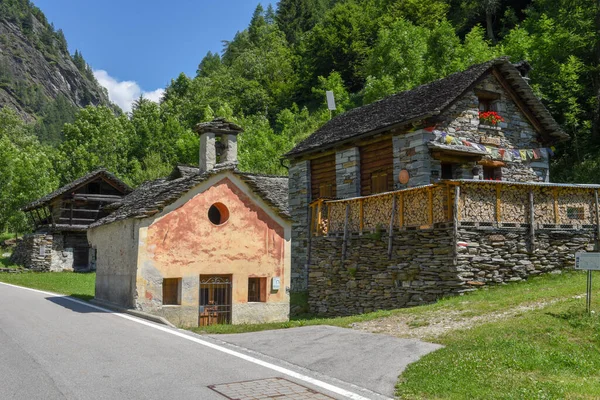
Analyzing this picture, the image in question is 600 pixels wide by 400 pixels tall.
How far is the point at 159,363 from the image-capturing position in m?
8.69

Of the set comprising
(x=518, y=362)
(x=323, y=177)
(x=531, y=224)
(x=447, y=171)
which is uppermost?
(x=323, y=177)

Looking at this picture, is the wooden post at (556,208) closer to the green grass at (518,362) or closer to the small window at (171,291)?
the green grass at (518,362)

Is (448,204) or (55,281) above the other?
(448,204)

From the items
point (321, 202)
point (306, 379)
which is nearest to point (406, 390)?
point (306, 379)

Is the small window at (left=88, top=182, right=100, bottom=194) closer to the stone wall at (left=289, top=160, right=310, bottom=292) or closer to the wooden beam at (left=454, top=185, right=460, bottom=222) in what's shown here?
the stone wall at (left=289, top=160, right=310, bottom=292)

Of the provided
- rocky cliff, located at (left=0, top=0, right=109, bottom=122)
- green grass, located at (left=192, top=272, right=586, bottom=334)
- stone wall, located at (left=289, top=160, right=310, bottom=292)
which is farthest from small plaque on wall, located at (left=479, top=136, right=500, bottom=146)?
rocky cliff, located at (left=0, top=0, right=109, bottom=122)

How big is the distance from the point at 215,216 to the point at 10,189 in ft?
111

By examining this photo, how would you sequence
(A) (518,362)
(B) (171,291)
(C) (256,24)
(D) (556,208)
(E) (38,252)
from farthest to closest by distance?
(C) (256,24) → (E) (38,252) → (B) (171,291) → (D) (556,208) → (A) (518,362)

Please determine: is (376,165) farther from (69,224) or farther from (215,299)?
(69,224)

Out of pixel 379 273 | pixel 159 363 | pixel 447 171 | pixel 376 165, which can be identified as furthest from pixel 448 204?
pixel 159 363

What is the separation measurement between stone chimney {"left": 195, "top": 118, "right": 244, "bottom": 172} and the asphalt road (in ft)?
23.5

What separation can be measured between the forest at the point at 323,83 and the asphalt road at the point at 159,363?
2362 centimetres

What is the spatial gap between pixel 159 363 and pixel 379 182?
47.6 feet

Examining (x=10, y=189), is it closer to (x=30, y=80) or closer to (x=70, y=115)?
(x=70, y=115)
